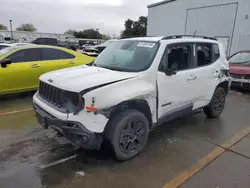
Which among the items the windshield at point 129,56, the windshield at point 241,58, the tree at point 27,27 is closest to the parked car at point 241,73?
the windshield at point 241,58

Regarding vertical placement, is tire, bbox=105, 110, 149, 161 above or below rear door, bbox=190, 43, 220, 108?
below

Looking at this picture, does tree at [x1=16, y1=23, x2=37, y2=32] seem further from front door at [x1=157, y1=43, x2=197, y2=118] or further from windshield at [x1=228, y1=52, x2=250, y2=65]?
front door at [x1=157, y1=43, x2=197, y2=118]

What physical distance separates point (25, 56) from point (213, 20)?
1816cm

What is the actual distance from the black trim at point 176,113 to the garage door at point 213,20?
56.0 ft

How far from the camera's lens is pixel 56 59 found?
22.6ft

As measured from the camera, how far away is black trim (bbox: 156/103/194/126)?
3771 millimetres

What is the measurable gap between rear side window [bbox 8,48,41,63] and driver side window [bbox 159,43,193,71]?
4.29m

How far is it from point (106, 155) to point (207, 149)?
1692 millimetres

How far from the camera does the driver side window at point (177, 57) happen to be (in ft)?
12.1

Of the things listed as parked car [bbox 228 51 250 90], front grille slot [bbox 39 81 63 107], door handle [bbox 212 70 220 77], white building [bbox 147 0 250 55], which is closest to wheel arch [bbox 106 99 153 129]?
front grille slot [bbox 39 81 63 107]

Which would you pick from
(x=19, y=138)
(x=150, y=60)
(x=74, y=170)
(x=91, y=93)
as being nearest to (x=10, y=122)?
(x=19, y=138)

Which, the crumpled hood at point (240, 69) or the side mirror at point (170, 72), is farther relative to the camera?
the crumpled hood at point (240, 69)

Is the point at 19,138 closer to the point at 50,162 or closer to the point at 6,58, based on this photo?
the point at 50,162

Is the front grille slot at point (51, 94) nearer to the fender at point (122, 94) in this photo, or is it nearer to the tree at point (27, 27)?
the fender at point (122, 94)
